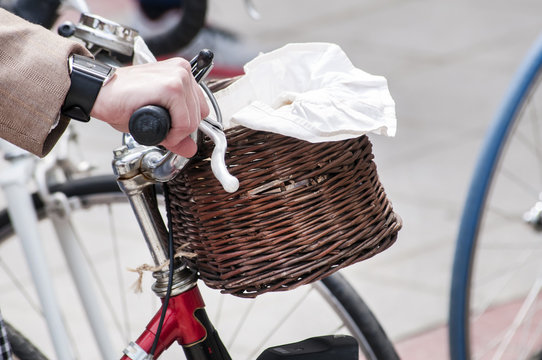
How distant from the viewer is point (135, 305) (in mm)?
3104

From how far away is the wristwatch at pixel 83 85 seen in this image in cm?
115

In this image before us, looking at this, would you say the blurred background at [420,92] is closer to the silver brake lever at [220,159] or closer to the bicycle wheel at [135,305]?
the bicycle wheel at [135,305]

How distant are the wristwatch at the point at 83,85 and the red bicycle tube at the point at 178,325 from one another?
1.48 feet

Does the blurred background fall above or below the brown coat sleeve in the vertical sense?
below

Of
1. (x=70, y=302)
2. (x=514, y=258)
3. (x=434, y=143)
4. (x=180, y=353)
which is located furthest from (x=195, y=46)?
(x=180, y=353)

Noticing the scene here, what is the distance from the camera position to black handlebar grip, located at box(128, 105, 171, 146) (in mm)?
1095

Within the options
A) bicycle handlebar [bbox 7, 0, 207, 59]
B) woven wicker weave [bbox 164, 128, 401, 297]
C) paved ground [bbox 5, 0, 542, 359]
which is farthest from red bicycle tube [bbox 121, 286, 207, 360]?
paved ground [bbox 5, 0, 542, 359]

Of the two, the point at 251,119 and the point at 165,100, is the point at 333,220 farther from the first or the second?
the point at 165,100

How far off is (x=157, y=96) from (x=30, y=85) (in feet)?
0.62

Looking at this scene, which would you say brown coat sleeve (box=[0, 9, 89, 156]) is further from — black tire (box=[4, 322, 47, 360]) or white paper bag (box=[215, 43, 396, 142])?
black tire (box=[4, 322, 47, 360])

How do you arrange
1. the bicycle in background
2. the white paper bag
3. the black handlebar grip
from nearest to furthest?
the black handlebar grip → the white paper bag → the bicycle in background

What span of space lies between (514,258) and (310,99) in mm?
2375

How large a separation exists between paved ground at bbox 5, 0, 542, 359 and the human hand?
197 centimetres

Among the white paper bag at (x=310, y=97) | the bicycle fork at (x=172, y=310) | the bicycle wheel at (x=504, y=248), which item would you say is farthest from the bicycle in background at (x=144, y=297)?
the bicycle wheel at (x=504, y=248)
